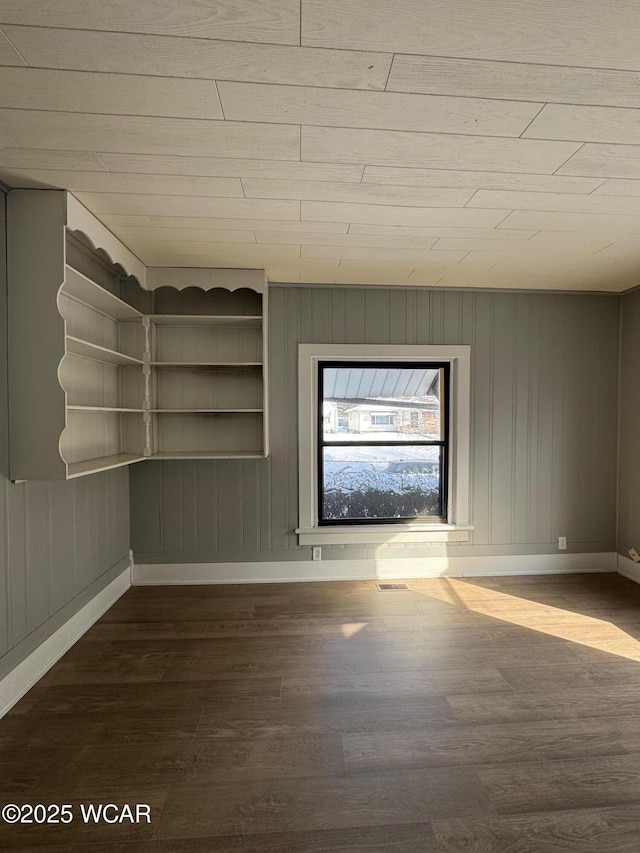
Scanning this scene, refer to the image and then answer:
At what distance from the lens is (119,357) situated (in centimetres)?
283

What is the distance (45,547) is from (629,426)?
171 inches

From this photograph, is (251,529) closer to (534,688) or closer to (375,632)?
(375,632)

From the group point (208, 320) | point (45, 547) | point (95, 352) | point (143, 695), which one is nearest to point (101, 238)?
point (95, 352)

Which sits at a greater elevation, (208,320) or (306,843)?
(208,320)

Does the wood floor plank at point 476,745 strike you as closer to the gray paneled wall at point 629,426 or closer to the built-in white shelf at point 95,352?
the gray paneled wall at point 629,426

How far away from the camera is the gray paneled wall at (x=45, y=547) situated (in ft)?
6.65

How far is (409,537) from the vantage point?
362 centimetres

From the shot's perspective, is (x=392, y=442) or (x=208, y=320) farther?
(x=392, y=442)

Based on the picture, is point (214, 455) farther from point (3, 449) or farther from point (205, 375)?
point (3, 449)

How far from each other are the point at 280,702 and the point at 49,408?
1.81m

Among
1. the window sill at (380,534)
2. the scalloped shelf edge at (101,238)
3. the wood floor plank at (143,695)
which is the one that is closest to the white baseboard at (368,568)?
the window sill at (380,534)

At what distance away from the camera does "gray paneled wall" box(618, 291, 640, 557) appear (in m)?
3.51

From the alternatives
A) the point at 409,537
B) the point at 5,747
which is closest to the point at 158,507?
the point at 5,747

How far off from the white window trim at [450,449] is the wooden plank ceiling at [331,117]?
3.57 ft
